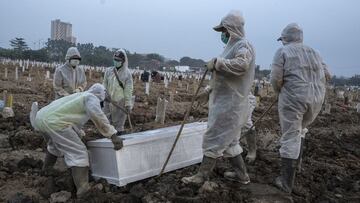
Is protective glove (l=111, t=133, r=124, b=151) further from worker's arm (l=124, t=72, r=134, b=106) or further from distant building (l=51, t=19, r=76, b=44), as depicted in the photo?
distant building (l=51, t=19, r=76, b=44)

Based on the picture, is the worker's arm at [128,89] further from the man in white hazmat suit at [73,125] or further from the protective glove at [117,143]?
the protective glove at [117,143]

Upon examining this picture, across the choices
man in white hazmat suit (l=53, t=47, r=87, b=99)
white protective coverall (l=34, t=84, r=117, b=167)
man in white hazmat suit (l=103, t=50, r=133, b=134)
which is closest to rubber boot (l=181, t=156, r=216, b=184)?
white protective coverall (l=34, t=84, r=117, b=167)

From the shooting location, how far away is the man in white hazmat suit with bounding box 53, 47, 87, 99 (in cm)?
655

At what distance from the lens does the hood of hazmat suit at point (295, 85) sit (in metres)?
4.55

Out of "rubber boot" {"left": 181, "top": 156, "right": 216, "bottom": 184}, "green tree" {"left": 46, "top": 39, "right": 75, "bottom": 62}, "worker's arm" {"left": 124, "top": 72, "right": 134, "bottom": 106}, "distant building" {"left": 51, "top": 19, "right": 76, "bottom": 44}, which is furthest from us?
"distant building" {"left": 51, "top": 19, "right": 76, "bottom": 44}

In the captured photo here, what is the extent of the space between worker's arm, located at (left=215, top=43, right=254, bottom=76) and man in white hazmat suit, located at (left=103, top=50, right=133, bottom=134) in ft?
9.44

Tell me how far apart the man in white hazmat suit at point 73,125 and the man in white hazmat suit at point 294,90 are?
6.15 ft

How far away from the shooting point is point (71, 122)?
14.3ft

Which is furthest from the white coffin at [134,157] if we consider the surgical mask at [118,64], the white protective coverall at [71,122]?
the surgical mask at [118,64]

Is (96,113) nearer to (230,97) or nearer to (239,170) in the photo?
(230,97)

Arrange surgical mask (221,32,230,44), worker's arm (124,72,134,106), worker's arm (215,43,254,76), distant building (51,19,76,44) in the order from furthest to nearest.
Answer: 1. distant building (51,19,76,44)
2. worker's arm (124,72,134,106)
3. surgical mask (221,32,230,44)
4. worker's arm (215,43,254,76)

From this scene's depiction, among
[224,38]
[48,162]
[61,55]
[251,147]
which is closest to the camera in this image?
[224,38]

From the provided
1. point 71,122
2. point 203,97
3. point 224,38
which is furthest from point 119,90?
point 224,38

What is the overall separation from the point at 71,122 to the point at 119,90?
2.46 m
